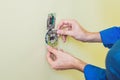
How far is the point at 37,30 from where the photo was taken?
843mm

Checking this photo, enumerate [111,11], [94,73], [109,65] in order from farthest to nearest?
1. [111,11]
2. [94,73]
3. [109,65]

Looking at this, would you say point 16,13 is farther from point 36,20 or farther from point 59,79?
point 59,79

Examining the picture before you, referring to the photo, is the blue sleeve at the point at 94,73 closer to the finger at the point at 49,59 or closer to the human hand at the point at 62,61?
the human hand at the point at 62,61

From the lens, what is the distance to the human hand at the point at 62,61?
865mm

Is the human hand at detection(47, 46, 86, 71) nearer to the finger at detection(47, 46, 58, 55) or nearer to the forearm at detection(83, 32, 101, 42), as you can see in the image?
the finger at detection(47, 46, 58, 55)

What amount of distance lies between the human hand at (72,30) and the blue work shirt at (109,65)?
77mm

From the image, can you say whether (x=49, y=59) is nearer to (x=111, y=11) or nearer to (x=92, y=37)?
(x=92, y=37)

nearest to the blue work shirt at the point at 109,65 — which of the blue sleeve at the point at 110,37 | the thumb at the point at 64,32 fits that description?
the blue sleeve at the point at 110,37

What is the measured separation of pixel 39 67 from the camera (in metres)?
0.90

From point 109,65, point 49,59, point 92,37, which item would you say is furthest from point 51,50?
point 109,65

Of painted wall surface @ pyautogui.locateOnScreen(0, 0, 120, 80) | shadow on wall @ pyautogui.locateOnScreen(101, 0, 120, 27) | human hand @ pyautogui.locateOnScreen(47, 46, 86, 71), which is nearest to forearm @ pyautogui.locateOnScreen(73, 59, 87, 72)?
human hand @ pyautogui.locateOnScreen(47, 46, 86, 71)

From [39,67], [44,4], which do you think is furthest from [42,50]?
[44,4]

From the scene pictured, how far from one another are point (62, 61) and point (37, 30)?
0.15 metres

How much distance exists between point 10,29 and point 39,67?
0.21 m
